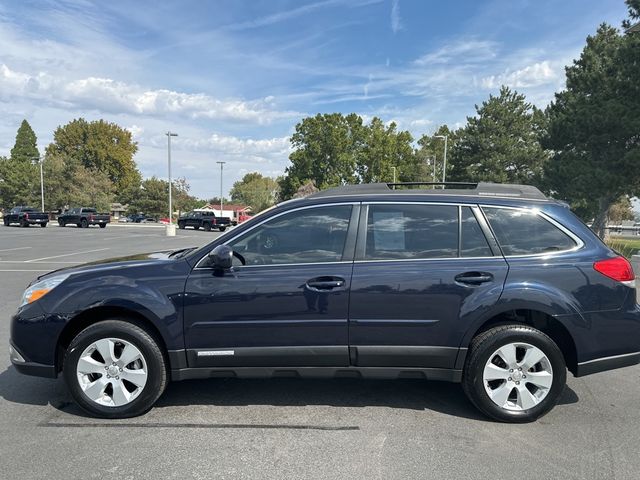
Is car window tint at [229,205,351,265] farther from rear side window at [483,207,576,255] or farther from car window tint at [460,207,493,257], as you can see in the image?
rear side window at [483,207,576,255]

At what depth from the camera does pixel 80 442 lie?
3090 mm

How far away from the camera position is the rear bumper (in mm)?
3449

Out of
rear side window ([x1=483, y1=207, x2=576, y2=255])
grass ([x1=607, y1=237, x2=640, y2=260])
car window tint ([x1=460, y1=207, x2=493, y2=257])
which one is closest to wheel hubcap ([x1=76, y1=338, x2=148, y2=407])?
car window tint ([x1=460, y1=207, x2=493, y2=257])

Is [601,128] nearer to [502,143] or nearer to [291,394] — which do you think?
[502,143]

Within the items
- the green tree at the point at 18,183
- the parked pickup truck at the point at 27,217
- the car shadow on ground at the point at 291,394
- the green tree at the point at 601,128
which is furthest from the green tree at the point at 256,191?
the car shadow on ground at the point at 291,394

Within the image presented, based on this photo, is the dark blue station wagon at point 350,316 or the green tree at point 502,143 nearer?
the dark blue station wagon at point 350,316

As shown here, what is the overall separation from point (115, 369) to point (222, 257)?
1.19m

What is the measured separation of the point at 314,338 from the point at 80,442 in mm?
1742

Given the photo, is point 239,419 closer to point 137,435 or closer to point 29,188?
point 137,435

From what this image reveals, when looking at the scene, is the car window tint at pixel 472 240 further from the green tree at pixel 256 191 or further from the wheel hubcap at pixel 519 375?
the green tree at pixel 256 191

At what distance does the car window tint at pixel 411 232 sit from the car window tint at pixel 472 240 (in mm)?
62

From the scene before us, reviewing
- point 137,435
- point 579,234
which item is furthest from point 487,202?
point 137,435

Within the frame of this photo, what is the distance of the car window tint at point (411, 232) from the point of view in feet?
11.5

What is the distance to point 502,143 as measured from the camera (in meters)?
36.0
